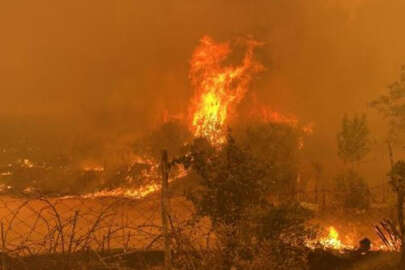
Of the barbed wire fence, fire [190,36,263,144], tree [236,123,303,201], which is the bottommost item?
the barbed wire fence

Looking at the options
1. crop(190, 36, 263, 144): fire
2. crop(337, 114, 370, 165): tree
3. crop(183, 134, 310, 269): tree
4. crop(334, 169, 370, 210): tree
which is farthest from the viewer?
crop(190, 36, 263, 144): fire

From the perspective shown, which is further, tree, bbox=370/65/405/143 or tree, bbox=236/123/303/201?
tree, bbox=370/65/405/143

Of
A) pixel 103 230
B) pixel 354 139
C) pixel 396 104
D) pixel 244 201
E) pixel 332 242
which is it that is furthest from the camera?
pixel 354 139

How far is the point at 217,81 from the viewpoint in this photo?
25.7m

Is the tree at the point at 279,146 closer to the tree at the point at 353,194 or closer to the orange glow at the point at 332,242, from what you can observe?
the tree at the point at 353,194

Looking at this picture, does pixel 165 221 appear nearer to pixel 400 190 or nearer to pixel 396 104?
pixel 400 190

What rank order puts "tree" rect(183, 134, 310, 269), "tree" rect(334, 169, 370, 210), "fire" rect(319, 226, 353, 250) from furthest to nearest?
"tree" rect(334, 169, 370, 210), "fire" rect(319, 226, 353, 250), "tree" rect(183, 134, 310, 269)

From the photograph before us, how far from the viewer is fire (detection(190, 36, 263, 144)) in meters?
25.3

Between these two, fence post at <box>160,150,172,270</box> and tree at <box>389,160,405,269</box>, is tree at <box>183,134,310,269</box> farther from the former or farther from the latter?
fence post at <box>160,150,172,270</box>

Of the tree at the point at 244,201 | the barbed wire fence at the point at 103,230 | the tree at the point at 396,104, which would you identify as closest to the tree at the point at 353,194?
the barbed wire fence at the point at 103,230

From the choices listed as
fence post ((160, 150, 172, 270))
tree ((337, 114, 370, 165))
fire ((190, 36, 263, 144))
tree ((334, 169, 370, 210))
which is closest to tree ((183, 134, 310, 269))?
fence post ((160, 150, 172, 270))

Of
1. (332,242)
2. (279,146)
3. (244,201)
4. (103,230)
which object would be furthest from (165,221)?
(279,146)

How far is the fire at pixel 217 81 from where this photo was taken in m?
25.3

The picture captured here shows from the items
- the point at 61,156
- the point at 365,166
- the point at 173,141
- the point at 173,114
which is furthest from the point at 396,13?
the point at 61,156
